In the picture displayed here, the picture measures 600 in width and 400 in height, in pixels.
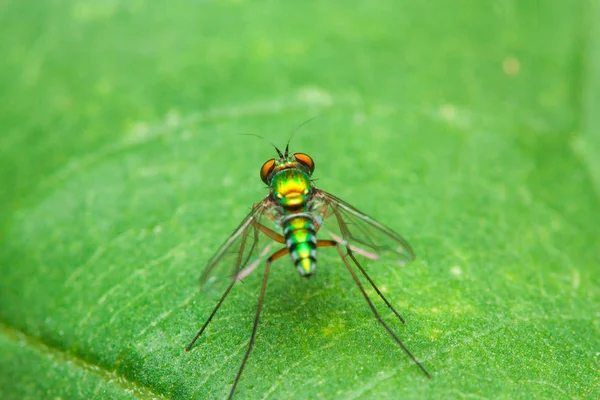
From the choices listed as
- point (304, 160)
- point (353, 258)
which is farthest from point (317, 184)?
point (353, 258)

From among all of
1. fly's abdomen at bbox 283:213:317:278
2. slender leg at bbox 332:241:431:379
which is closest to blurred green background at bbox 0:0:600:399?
slender leg at bbox 332:241:431:379

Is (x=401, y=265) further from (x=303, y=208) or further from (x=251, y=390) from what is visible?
(x=251, y=390)

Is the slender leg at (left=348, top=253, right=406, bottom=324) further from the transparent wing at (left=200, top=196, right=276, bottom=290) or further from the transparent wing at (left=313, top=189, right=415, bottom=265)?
the transparent wing at (left=200, top=196, right=276, bottom=290)

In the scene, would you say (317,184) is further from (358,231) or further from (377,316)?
(377,316)

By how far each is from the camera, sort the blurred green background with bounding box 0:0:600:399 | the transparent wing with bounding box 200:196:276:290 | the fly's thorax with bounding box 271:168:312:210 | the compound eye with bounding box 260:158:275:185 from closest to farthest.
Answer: the blurred green background with bounding box 0:0:600:399, the transparent wing with bounding box 200:196:276:290, the fly's thorax with bounding box 271:168:312:210, the compound eye with bounding box 260:158:275:185

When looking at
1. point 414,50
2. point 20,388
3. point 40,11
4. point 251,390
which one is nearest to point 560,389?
point 251,390

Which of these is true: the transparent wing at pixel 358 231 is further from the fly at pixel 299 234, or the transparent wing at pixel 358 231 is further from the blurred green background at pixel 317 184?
the blurred green background at pixel 317 184
